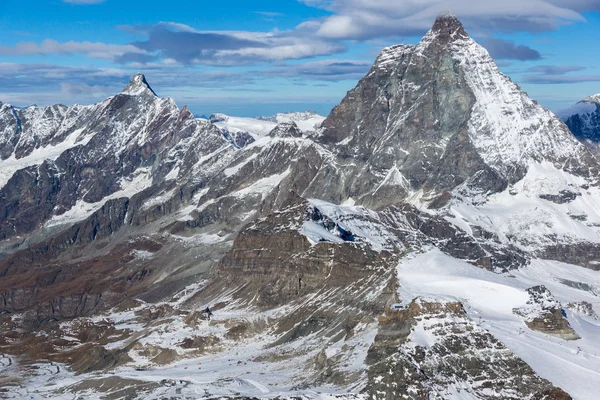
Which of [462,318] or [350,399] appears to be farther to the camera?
[462,318]

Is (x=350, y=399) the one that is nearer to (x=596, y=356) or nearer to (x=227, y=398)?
(x=227, y=398)

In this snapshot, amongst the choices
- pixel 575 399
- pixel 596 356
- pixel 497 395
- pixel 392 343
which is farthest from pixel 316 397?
pixel 596 356

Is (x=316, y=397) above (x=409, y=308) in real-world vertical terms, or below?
below

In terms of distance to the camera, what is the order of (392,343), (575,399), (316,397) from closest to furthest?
(575,399)
(316,397)
(392,343)

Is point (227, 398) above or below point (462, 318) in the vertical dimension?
below

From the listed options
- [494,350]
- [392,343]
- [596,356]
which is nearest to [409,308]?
[392,343]

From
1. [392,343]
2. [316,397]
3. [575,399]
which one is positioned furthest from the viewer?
[392,343]

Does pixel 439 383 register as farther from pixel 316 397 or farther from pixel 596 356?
A: pixel 596 356

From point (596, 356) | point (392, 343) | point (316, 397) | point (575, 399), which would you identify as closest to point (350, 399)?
point (316, 397)

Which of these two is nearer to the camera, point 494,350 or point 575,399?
point 575,399
